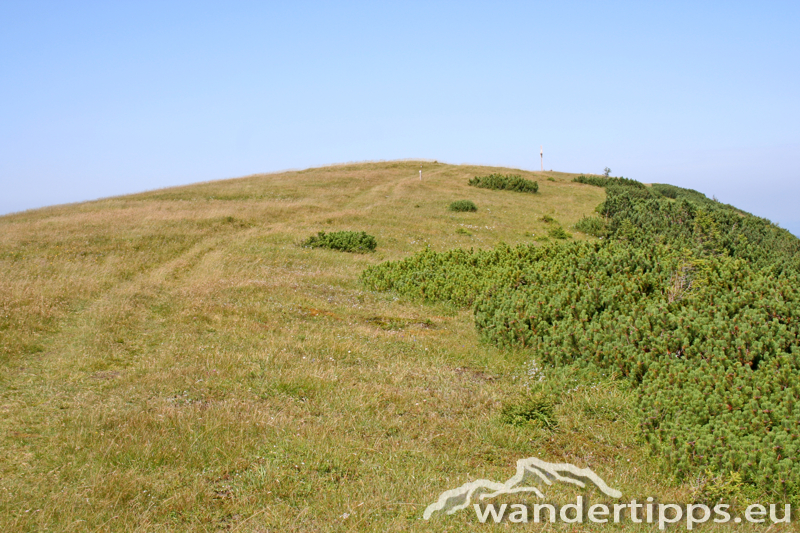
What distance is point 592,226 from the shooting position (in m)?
28.7

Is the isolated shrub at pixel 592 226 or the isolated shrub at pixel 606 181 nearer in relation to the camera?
the isolated shrub at pixel 592 226

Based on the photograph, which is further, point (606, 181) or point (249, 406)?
point (606, 181)

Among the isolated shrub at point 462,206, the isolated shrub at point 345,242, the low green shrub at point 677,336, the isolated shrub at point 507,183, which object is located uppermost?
the isolated shrub at point 507,183

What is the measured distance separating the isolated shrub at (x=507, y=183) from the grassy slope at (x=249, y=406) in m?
28.3

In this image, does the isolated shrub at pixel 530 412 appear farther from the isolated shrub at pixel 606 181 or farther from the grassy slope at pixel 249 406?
the isolated shrub at pixel 606 181

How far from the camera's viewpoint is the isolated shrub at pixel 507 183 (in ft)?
141

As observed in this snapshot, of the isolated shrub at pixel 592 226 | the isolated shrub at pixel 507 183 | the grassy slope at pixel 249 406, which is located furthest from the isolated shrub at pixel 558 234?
the isolated shrub at pixel 507 183

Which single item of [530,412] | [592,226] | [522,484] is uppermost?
[592,226]

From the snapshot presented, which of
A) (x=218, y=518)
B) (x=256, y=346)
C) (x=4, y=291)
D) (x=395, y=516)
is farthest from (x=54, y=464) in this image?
(x=4, y=291)

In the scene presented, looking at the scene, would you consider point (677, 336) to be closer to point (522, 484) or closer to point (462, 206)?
point (522, 484)

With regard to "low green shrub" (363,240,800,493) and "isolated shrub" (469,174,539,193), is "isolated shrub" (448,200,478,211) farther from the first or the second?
"low green shrub" (363,240,800,493)

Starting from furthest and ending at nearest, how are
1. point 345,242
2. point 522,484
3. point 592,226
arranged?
1. point 592,226
2. point 345,242
3. point 522,484

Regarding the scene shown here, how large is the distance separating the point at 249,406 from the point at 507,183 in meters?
39.2

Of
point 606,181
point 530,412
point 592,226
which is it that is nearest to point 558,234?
point 592,226
